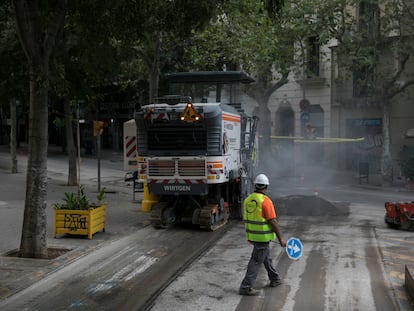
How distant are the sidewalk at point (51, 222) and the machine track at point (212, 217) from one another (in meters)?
1.68

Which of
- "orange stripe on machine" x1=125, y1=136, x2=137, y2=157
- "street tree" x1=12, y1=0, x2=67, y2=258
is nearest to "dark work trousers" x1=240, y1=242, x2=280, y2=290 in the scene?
"street tree" x1=12, y1=0, x2=67, y2=258

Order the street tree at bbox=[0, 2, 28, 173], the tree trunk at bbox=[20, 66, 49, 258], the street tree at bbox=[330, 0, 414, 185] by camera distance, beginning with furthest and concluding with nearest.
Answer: the street tree at bbox=[330, 0, 414, 185], the street tree at bbox=[0, 2, 28, 173], the tree trunk at bbox=[20, 66, 49, 258]

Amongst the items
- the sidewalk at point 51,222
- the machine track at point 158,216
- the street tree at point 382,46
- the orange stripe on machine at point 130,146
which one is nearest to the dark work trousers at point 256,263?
the sidewalk at point 51,222

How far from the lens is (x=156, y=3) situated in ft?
36.0

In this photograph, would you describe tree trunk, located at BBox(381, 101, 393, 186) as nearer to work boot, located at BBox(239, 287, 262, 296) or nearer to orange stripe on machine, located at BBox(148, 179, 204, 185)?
orange stripe on machine, located at BBox(148, 179, 204, 185)

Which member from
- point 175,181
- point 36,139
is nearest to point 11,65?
point 175,181

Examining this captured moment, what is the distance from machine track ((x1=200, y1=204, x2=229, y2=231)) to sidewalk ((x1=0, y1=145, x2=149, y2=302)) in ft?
5.52

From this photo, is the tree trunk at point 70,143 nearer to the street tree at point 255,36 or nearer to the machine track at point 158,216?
the street tree at point 255,36

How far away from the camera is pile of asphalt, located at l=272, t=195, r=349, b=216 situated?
15.1m

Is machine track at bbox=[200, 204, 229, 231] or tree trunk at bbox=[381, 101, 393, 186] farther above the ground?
tree trunk at bbox=[381, 101, 393, 186]

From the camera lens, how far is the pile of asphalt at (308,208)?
15094 mm

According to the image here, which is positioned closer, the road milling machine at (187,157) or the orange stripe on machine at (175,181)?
the road milling machine at (187,157)

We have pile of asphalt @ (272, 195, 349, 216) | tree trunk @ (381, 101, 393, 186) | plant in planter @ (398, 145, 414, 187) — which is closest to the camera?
pile of asphalt @ (272, 195, 349, 216)

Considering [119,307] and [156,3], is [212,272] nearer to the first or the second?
[119,307]
